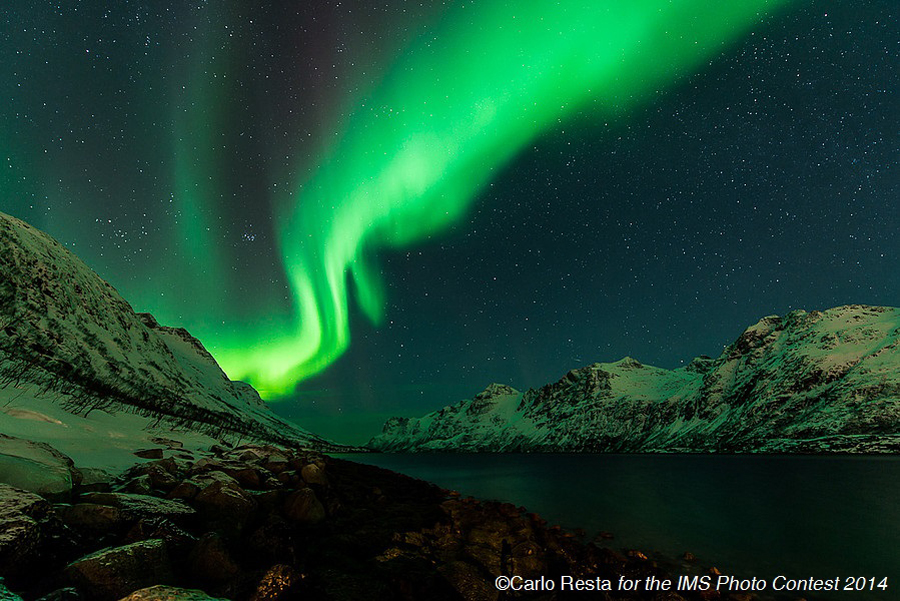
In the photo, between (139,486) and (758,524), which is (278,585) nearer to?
(139,486)

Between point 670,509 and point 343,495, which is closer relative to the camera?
point 343,495

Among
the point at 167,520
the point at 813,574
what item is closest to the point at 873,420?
the point at 813,574

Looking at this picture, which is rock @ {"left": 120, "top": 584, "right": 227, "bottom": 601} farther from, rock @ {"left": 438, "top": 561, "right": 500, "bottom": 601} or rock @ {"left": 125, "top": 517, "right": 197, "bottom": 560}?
rock @ {"left": 438, "top": 561, "right": 500, "bottom": 601}

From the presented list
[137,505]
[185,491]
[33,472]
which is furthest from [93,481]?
[137,505]

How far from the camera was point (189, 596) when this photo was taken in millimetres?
4645

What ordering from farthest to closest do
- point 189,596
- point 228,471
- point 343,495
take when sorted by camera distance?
point 343,495
point 228,471
point 189,596

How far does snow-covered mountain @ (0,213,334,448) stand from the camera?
23094mm

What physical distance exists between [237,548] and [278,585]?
A: 2.73 m

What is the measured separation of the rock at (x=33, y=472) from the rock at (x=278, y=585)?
4.78 m

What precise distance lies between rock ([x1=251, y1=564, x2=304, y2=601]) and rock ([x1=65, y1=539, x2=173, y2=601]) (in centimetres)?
147

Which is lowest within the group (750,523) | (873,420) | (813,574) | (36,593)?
(36,593)

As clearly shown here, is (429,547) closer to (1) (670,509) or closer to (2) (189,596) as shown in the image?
(2) (189,596)

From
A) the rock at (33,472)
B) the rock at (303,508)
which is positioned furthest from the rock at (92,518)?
the rock at (303,508)

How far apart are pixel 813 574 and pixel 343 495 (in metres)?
20.7
